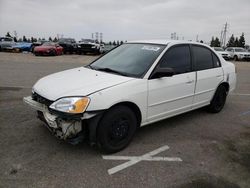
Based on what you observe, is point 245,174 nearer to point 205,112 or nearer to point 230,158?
point 230,158

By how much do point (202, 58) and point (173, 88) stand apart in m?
1.27

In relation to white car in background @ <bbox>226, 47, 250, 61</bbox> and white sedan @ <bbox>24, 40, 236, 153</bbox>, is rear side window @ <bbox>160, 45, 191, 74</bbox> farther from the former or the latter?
white car in background @ <bbox>226, 47, 250, 61</bbox>

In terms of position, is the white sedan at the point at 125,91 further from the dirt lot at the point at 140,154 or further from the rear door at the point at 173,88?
the dirt lot at the point at 140,154

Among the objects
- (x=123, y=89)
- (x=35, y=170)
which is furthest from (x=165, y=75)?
(x=35, y=170)

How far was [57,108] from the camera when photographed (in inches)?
129

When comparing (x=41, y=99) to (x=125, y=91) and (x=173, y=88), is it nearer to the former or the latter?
(x=125, y=91)

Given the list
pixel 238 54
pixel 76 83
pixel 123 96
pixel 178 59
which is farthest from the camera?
pixel 238 54

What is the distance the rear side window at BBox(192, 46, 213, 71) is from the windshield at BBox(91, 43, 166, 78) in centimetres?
90

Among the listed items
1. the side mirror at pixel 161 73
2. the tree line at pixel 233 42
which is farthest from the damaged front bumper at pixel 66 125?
the tree line at pixel 233 42

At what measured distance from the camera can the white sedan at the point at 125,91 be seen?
3336 millimetres

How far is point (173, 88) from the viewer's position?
4.29 metres

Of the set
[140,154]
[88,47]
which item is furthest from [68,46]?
[140,154]

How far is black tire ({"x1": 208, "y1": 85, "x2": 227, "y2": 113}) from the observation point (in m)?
5.58

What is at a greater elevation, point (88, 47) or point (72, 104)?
point (88, 47)
